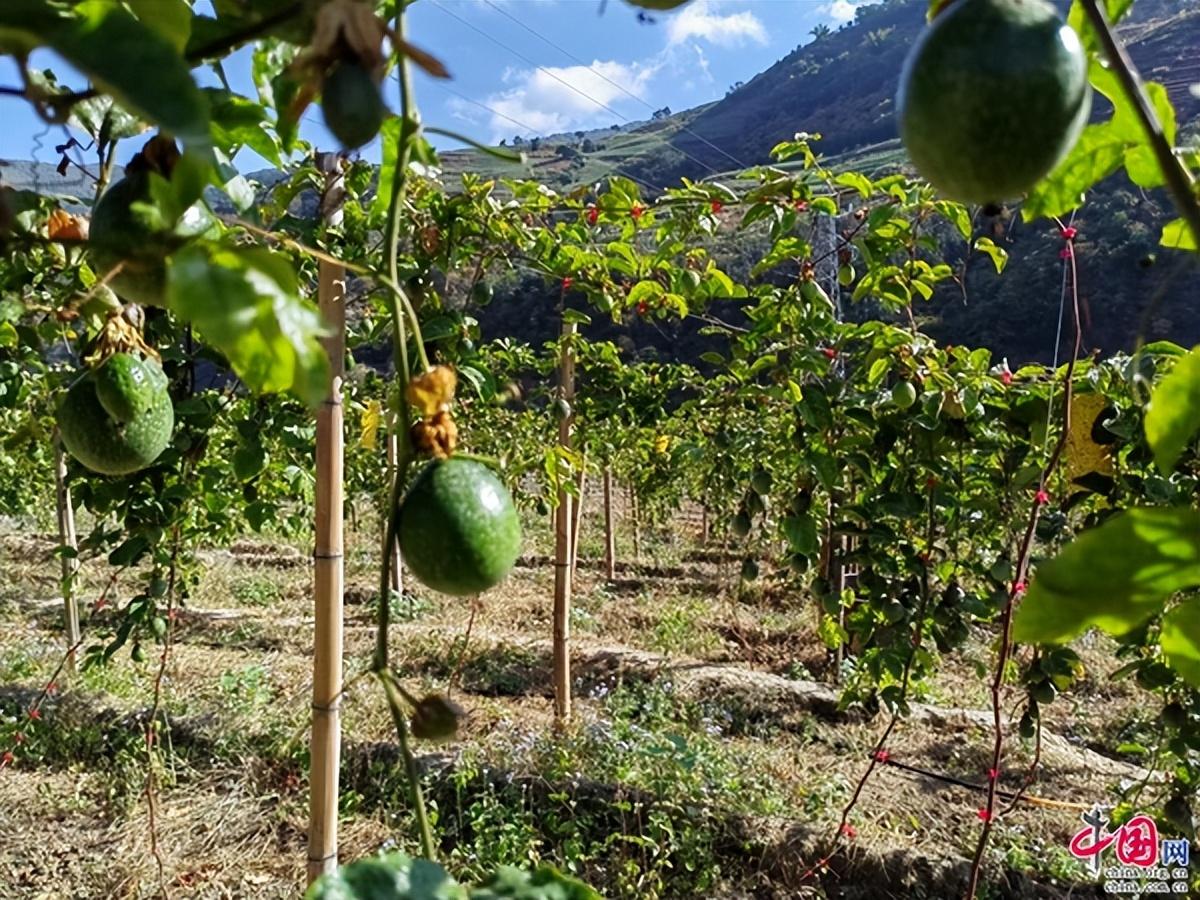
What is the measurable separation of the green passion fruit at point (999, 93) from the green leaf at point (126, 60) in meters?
0.50

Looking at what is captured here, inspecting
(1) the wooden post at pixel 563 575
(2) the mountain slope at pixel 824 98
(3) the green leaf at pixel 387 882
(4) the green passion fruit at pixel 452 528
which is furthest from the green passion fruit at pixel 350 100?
(2) the mountain slope at pixel 824 98

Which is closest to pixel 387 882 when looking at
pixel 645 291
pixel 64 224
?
pixel 64 224

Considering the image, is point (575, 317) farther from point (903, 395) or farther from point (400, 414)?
point (400, 414)

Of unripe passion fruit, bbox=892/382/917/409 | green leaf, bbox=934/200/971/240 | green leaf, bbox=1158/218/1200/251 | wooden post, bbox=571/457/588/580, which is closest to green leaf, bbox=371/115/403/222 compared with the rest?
green leaf, bbox=1158/218/1200/251

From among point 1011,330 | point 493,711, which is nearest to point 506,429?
point 493,711

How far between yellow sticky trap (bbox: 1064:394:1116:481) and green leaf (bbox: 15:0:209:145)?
2873 millimetres

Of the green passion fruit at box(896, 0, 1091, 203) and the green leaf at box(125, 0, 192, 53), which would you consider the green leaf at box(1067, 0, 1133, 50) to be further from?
the green leaf at box(125, 0, 192, 53)

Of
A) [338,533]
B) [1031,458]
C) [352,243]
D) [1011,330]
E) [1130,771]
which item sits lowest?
[1130,771]

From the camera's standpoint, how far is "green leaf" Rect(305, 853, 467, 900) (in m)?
0.53

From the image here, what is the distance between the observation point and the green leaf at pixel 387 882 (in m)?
0.53

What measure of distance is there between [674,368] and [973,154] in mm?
7310

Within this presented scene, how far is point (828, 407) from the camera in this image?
10.1ft

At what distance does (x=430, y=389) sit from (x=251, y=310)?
309mm

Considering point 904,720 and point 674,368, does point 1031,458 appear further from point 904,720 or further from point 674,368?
point 674,368
